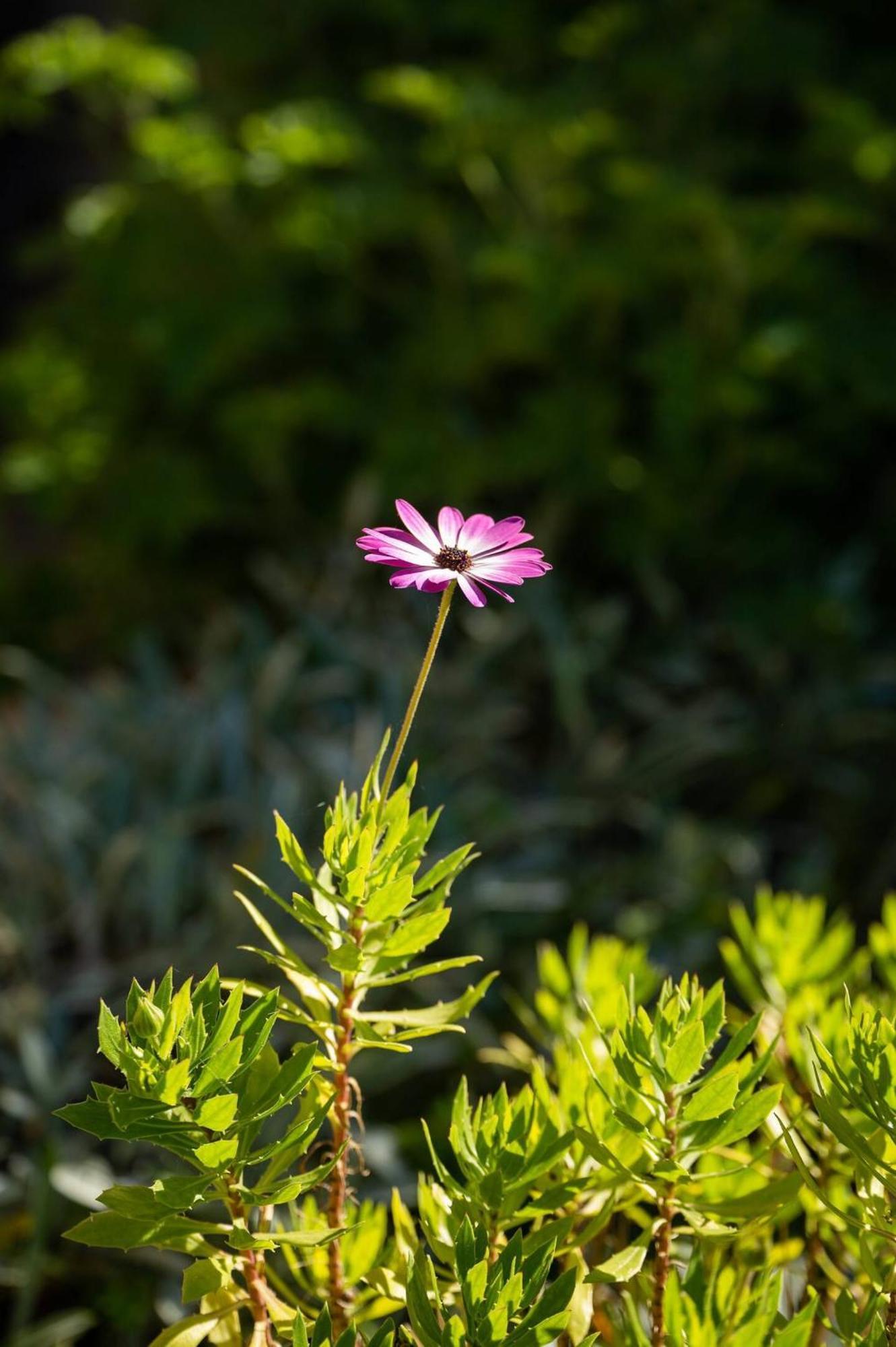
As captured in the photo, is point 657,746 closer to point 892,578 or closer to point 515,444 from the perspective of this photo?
point 515,444

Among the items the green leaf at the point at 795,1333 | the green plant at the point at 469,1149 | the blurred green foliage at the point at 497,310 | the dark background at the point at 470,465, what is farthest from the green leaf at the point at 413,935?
the blurred green foliage at the point at 497,310

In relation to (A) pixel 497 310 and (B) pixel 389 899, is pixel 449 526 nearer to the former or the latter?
(B) pixel 389 899

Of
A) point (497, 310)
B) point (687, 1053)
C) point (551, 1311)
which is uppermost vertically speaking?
point (497, 310)

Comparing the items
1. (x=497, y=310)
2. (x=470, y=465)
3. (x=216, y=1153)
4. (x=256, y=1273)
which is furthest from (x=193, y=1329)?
(x=497, y=310)

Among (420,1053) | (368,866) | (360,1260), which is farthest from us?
(420,1053)

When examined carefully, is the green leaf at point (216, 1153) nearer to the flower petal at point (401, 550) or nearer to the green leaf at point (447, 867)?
the green leaf at point (447, 867)

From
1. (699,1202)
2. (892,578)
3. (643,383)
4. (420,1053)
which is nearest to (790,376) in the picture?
(643,383)

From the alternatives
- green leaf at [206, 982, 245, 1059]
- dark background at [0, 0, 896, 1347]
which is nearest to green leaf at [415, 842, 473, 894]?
green leaf at [206, 982, 245, 1059]
